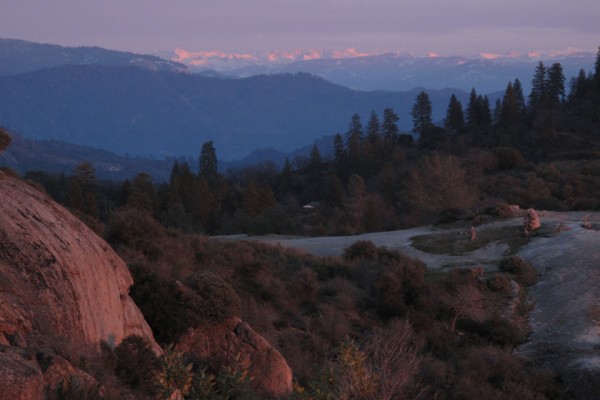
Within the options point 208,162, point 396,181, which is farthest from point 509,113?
point 208,162

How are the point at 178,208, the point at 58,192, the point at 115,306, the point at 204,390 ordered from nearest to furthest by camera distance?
the point at 204,390 → the point at 115,306 → the point at 178,208 → the point at 58,192

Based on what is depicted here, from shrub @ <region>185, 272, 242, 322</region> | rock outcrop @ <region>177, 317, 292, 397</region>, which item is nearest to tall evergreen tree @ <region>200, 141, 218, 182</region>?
shrub @ <region>185, 272, 242, 322</region>

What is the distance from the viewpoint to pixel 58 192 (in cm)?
7169

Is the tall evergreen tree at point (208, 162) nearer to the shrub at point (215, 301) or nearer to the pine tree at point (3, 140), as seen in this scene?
the pine tree at point (3, 140)

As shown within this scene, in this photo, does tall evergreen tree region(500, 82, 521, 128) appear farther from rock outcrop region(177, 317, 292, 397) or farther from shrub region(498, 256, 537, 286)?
rock outcrop region(177, 317, 292, 397)

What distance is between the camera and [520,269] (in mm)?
23438

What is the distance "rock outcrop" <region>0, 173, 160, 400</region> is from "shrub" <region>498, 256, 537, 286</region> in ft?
53.5

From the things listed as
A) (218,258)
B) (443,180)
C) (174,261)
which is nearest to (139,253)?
(174,261)

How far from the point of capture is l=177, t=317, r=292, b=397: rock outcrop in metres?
11.4

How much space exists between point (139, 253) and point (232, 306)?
6574 millimetres

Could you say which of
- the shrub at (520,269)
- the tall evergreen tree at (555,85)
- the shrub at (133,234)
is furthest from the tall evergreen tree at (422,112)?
the shrub at (133,234)

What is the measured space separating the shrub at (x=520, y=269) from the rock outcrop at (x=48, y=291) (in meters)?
16.3

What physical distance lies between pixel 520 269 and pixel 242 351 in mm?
14883

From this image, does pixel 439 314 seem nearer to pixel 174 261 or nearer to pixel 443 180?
pixel 174 261
